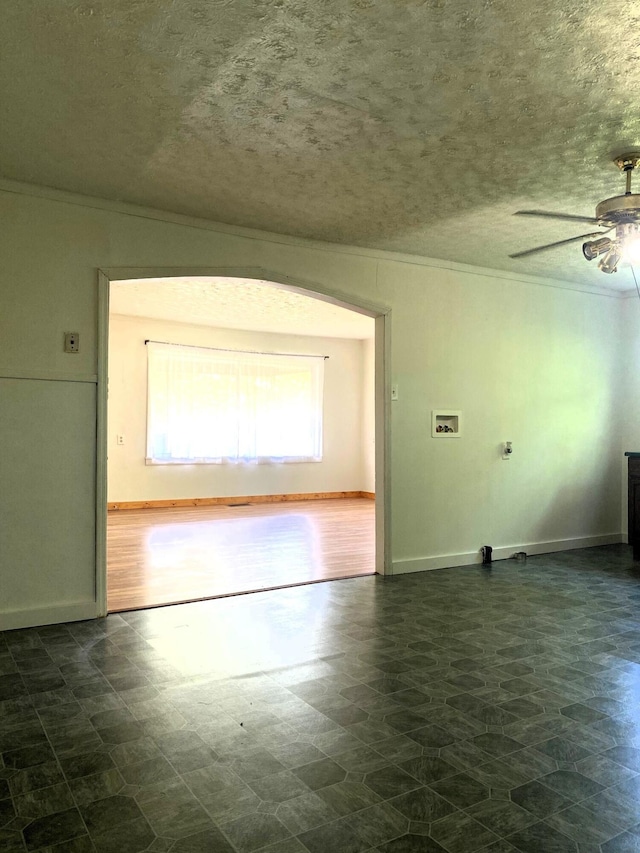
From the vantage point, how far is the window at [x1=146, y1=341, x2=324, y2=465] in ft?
30.1

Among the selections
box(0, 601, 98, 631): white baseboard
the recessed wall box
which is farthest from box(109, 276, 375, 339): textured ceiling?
box(0, 601, 98, 631): white baseboard

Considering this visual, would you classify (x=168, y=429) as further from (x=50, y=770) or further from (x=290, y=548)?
(x=50, y=770)

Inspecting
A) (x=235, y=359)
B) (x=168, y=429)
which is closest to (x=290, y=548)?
(x=168, y=429)

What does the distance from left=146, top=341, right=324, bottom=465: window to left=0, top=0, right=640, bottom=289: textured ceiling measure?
214 inches

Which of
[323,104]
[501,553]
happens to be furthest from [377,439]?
[323,104]

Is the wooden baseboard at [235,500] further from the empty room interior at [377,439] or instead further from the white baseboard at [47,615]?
the white baseboard at [47,615]

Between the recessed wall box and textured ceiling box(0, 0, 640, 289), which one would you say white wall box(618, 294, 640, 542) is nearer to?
the recessed wall box

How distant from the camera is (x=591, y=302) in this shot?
20.8 feet

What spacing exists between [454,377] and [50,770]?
13.9 ft

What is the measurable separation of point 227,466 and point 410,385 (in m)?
5.21

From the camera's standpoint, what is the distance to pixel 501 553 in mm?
5625

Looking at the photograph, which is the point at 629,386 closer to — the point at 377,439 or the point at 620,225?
the point at 377,439

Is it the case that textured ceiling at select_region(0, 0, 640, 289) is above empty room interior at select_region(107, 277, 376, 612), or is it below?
above

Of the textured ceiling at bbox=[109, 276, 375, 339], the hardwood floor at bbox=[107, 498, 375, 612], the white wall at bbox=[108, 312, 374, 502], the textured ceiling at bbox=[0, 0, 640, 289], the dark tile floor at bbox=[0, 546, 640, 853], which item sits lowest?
the hardwood floor at bbox=[107, 498, 375, 612]
